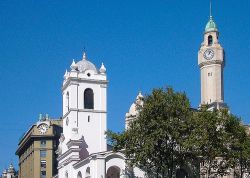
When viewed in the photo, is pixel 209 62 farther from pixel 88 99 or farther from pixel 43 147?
pixel 88 99

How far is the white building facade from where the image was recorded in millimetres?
92750

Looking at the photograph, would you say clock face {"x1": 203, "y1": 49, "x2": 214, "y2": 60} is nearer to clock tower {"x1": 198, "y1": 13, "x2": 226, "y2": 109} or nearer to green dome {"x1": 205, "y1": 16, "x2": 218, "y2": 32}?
clock tower {"x1": 198, "y1": 13, "x2": 226, "y2": 109}

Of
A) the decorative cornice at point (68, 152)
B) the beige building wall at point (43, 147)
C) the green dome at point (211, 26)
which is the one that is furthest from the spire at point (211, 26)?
the decorative cornice at point (68, 152)

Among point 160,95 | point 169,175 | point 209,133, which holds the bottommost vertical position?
point 169,175

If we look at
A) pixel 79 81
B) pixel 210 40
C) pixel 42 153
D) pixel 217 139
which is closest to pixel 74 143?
pixel 79 81

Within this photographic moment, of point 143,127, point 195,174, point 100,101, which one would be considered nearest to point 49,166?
point 100,101

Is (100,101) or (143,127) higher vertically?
(100,101)

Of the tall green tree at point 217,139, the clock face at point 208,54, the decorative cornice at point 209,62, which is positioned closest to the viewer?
the tall green tree at point 217,139

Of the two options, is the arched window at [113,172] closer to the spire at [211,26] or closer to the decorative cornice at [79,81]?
the decorative cornice at [79,81]

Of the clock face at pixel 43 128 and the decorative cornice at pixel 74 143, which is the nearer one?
the decorative cornice at pixel 74 143

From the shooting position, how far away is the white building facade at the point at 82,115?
9275 centimetres

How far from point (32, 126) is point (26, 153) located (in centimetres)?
1212

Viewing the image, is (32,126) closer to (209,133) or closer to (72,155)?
(72,155)

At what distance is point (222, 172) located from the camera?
78875 mm
